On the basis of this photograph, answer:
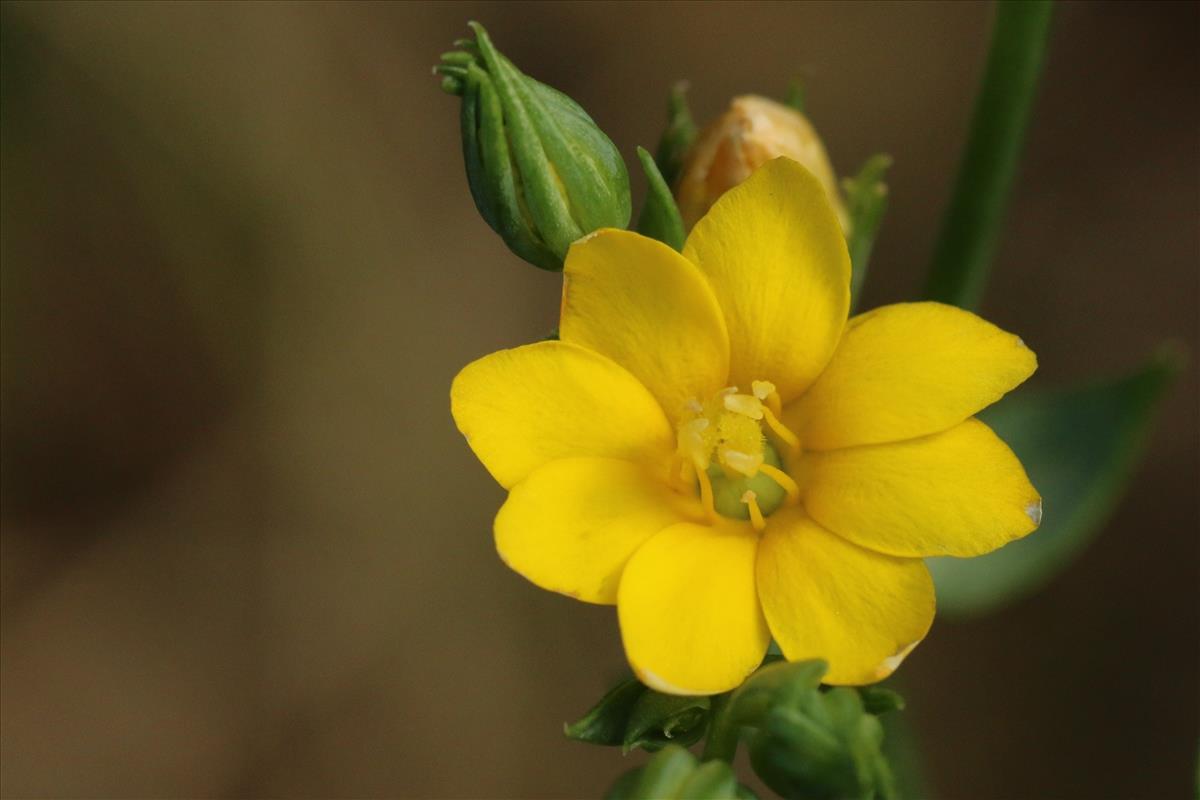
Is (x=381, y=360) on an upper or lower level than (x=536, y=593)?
upper

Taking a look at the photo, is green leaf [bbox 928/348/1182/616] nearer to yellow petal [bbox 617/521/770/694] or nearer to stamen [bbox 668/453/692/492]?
stamen [bbox 668/453/692/492]


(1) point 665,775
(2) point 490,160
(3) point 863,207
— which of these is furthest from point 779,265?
(1) point 665,775

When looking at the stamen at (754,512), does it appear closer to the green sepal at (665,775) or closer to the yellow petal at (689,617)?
the yellow petal at (689,617)

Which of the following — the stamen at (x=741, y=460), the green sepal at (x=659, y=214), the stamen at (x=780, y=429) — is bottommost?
the stamen at (x=741, y=460)

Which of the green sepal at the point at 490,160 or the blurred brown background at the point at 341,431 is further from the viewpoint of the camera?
the blurred brown background at the point at 341,431

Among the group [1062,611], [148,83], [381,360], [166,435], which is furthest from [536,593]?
[148,83]

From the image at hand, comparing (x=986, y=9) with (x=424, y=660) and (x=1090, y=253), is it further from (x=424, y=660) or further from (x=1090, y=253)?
(x=424, y=660)

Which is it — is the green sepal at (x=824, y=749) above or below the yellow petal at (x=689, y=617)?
below

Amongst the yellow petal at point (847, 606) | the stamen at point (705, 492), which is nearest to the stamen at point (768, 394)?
the stamen at point (705, 492)

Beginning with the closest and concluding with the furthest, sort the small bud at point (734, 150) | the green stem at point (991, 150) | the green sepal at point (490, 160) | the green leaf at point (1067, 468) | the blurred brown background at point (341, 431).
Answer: the green sepal at point (490, 160)
the green stem at point (991, 150)
the small bud at point (734, 150)
the green leaf at point (1067, 468)
the blurred brown background at point (341, 431)
